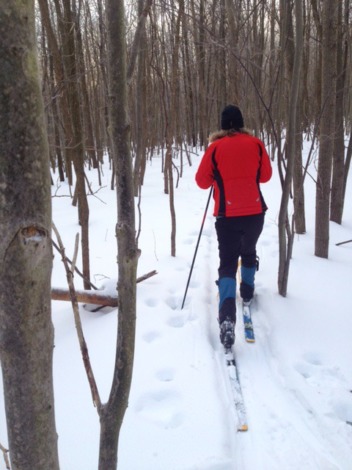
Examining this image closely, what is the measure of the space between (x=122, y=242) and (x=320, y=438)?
6.37 ft

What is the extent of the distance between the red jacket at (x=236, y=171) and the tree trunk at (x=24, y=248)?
8.79ft

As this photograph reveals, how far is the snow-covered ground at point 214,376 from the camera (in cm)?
206

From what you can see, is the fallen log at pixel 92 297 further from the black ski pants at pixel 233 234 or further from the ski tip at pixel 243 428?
the ski tip at pixel 243 428

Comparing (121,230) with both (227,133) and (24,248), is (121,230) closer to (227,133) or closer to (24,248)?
(24,248)

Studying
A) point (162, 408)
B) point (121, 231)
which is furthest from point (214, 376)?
point (121, 231)

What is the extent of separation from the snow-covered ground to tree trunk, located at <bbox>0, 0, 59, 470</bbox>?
5.04 feet

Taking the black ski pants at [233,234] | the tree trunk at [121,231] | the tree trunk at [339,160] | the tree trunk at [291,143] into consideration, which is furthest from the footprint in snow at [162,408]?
the tree trunk at [339,160]

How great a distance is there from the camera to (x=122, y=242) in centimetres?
91

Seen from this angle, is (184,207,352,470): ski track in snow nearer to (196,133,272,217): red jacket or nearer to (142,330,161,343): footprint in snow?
(142,330,161,343): footprint in snow

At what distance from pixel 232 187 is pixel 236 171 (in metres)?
0.13

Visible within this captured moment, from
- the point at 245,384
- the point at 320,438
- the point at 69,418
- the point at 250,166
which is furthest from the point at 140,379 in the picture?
the point at 250,166

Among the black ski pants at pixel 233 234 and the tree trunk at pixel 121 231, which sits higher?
the tree trunk at pixel 121 231

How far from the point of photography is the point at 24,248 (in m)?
0.58

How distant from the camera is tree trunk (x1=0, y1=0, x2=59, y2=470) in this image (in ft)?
1.74
